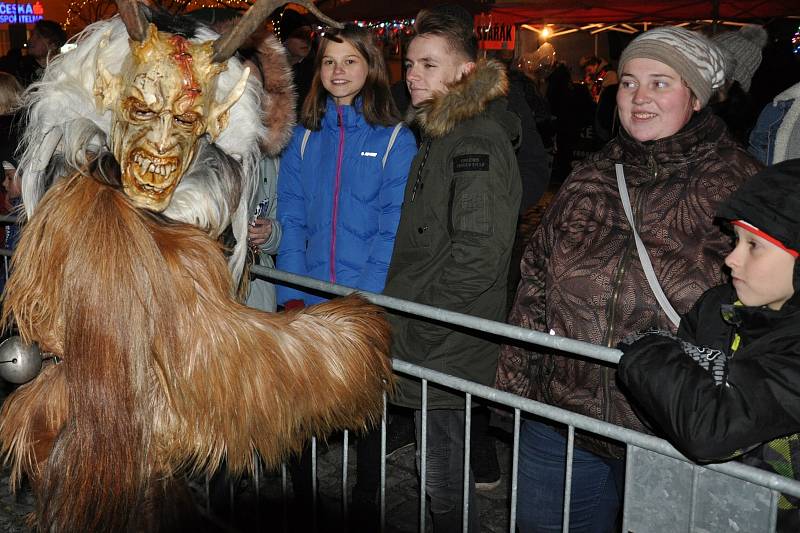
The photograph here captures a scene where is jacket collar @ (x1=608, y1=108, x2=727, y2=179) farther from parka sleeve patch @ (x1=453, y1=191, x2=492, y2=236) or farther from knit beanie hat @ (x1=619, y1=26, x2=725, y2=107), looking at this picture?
parka sleeve patch @ (x1=453, y1=191, x2=492, y2=236)

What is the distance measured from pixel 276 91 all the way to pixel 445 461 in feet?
5.47

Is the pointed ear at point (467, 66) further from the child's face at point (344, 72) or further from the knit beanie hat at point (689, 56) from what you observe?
the knit beanie hat at point (689, 56)

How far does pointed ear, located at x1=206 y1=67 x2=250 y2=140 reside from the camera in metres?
2.51

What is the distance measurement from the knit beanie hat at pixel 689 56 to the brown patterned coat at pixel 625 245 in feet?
0.36

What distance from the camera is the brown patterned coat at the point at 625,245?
2582 millimetres

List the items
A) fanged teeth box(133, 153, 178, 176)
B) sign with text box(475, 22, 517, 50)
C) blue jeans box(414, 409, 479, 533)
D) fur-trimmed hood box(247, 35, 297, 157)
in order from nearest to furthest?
fanged teeth box(133, 153, 178, 176), fur-trimmed hood box(247, 35, 297, 157), blue jeans box(414, 409, 479, 533), sign with text box(475, 22, 517, 50)

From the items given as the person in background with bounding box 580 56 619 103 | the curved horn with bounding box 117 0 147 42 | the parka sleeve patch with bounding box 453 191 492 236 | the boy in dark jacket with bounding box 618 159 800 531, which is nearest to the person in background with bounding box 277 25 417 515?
the parka sleeve patch with bounding box 453 191 492 236

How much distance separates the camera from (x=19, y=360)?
95.5 inches

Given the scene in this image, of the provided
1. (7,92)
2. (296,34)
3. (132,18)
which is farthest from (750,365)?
(296,34)

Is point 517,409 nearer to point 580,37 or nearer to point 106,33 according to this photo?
point 106,33

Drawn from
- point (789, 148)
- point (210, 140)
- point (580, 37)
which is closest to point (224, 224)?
point (210, 140)

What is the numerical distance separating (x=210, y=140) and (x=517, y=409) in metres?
1.29

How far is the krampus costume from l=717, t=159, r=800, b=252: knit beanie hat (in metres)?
1.14

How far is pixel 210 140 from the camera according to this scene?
101 inches
